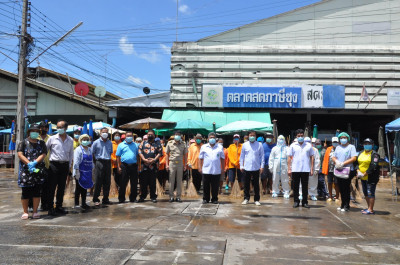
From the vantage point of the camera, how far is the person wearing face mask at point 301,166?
8.20 meters

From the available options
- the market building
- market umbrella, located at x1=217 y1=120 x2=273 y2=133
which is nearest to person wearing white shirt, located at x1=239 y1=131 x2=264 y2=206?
market umbrella, located at x1=217 y1=120 x2=273 y2=133

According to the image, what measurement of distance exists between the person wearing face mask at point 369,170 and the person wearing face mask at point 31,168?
6.41m

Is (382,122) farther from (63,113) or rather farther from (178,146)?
(63,113)

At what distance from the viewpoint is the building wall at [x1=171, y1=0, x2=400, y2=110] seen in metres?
18.0

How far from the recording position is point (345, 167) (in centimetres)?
770

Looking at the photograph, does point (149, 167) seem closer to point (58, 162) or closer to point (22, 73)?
point (58, 162)

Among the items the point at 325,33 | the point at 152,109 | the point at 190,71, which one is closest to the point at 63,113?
the point at 152,109

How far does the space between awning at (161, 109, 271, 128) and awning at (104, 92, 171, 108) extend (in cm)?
71

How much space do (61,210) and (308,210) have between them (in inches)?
208

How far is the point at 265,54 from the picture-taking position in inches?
727

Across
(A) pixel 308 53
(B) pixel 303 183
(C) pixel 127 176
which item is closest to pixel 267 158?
(B) pixel 303 183

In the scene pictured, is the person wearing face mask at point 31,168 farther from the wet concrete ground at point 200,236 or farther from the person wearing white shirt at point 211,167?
the person wearing white shirt at point 211,167

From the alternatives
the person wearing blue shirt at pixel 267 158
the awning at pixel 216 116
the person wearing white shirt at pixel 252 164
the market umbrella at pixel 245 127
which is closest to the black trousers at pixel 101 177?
the person wearing white shirt at pixel 252 164

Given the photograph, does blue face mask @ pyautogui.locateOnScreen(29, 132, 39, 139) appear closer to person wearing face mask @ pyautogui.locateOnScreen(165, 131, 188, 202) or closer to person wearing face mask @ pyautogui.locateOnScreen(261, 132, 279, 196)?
person wearing face mask @ pyautogui.locateOnScreen(165, 131, 188, 202)
